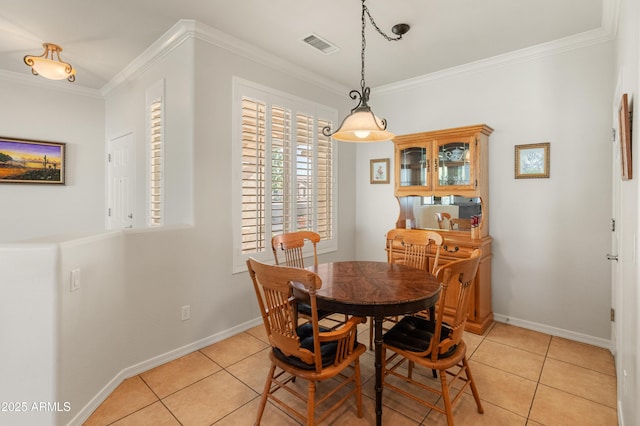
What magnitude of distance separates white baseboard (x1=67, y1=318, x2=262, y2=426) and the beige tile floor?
0.04 m

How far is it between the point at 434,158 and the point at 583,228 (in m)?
1.52

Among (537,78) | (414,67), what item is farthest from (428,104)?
(537,78)

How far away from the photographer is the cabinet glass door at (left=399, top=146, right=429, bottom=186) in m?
3.61

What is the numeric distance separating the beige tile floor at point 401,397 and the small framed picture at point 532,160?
164 centimetres

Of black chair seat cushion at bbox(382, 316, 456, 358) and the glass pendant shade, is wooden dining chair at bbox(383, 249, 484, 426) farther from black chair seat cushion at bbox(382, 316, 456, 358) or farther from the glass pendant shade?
the glass pendant shade

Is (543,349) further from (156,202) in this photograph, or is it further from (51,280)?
(156,202)

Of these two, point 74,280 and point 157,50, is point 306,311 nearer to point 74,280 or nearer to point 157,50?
point 74,280

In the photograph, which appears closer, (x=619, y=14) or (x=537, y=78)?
A: (x=619, y=14)

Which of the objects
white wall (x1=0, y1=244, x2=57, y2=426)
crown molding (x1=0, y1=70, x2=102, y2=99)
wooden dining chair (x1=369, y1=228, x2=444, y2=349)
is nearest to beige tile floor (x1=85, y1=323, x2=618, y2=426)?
white wall (x1=0, y1=244, x2=57, y2=426)

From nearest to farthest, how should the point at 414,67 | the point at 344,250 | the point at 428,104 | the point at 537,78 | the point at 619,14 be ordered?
the point at 619,14, the point at 537,78, the point at 414,67, the point at 428,104, the point at 344,250

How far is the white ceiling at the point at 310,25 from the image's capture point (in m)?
2.48

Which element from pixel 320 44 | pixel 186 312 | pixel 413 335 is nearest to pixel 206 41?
pixel 320 44

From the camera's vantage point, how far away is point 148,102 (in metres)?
3.36

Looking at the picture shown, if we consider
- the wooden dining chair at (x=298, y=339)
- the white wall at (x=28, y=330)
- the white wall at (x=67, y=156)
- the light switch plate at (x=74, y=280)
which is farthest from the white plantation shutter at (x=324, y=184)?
the white wall at (x=67, y=156)
